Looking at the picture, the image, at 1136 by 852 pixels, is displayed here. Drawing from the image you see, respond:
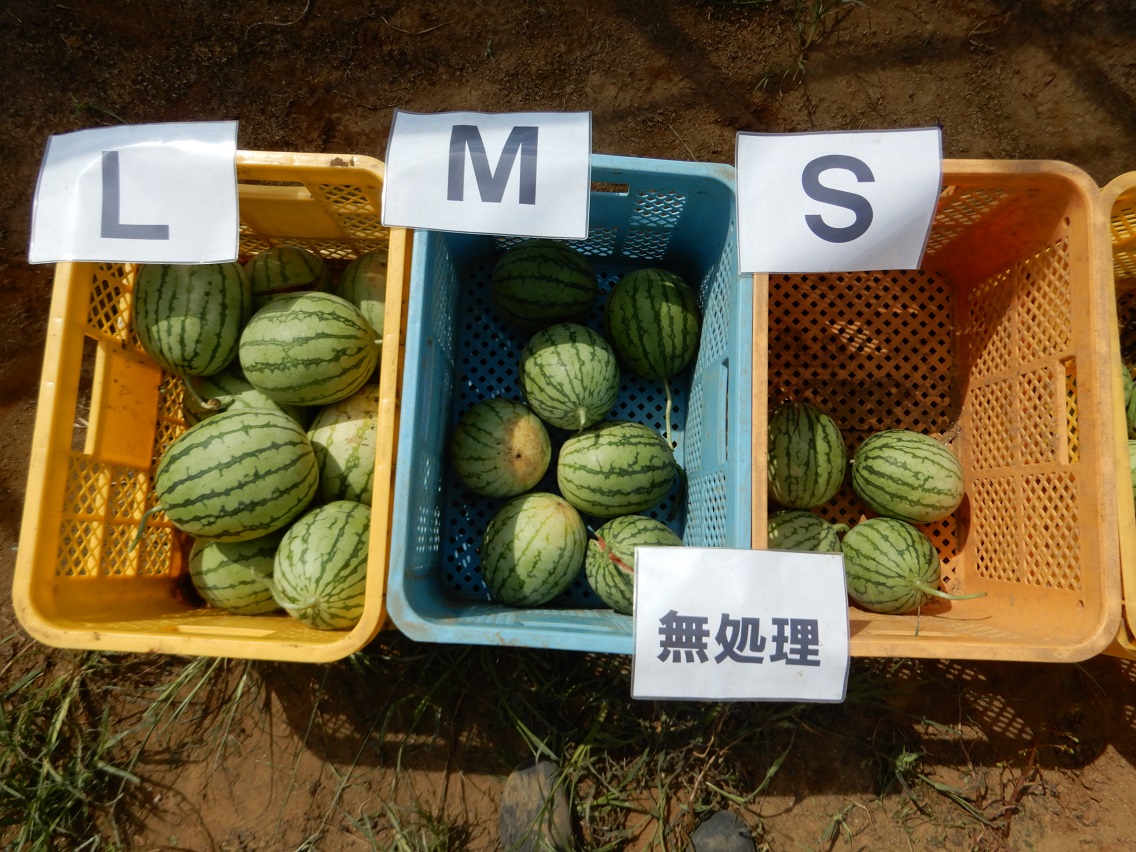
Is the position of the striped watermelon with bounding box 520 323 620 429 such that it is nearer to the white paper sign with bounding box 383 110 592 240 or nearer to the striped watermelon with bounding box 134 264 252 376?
the white paper sign with bounding box 383 110 592 240

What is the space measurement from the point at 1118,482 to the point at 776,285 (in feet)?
3.85

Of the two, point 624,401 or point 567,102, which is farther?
point 567,102

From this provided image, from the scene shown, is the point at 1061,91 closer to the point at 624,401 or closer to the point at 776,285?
the point at 776,285

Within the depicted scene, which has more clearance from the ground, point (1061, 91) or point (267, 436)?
point (1061, 91)

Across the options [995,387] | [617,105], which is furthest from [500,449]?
[617,105]

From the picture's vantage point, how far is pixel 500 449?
2.12 m

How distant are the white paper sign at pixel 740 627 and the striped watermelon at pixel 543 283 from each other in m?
1.01

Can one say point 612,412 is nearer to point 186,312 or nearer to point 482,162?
point 482,162

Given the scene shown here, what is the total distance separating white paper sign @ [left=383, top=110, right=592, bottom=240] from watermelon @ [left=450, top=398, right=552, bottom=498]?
2.23 ft

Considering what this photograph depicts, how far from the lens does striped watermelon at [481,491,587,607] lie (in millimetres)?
2014

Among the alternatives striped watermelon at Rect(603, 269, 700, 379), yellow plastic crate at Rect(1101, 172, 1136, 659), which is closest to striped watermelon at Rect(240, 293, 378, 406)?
striped watermelon at Rect(603, 269, 700, 379)

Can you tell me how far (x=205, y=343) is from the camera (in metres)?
1.99

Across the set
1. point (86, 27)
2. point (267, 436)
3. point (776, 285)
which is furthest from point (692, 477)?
point (86, 27)

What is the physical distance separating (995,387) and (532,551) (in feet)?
5.49
